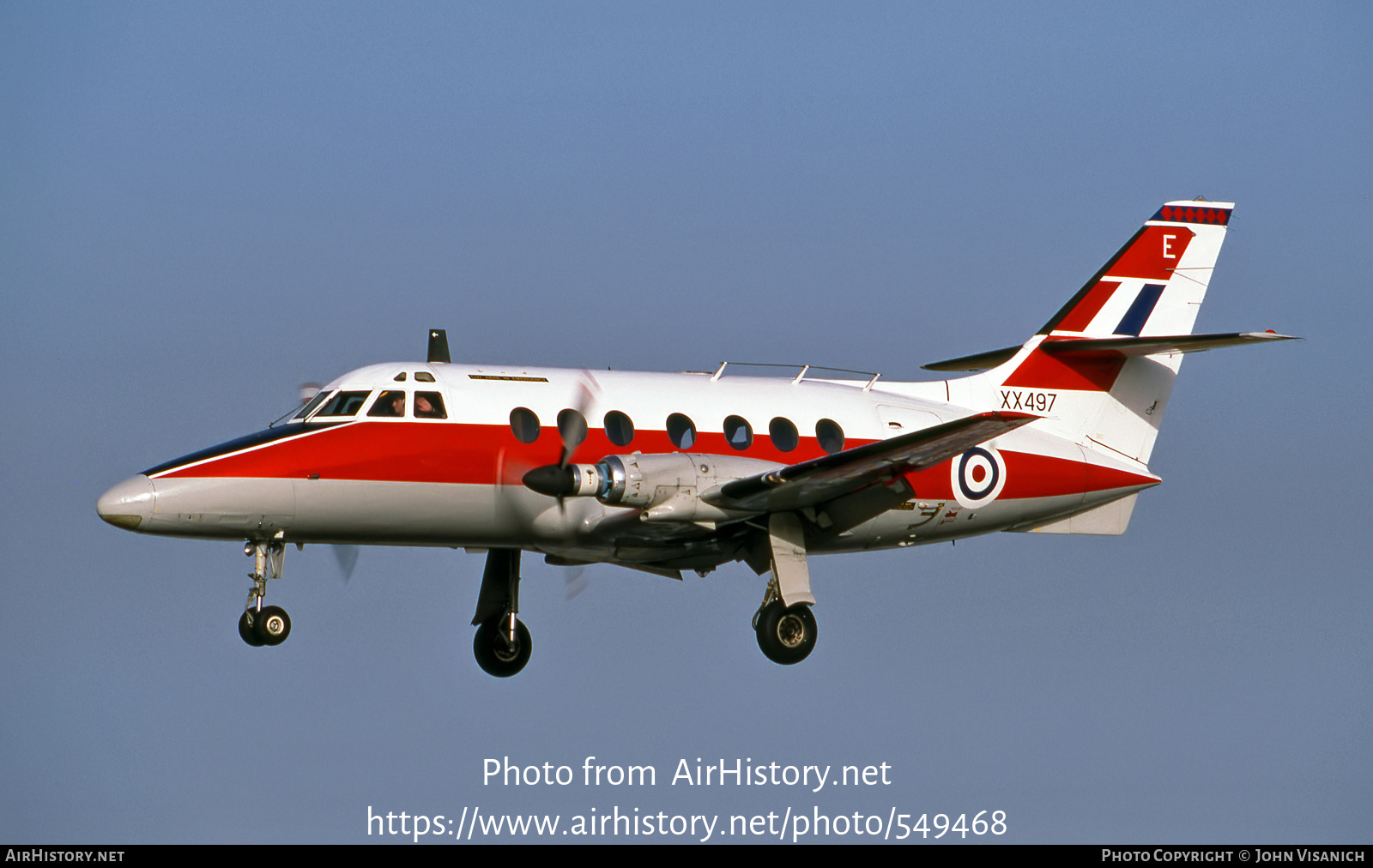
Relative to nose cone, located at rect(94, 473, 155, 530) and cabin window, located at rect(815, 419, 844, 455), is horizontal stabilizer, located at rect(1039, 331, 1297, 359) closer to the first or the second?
cabin window, located at rect(815, 419, 844, 455)

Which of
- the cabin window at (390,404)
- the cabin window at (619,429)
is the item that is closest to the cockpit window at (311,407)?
the cabin window at (390,404)

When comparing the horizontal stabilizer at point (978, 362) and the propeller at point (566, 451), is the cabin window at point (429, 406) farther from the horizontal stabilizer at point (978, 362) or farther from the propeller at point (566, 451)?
the horizontal stabilizer at point (978, 362)

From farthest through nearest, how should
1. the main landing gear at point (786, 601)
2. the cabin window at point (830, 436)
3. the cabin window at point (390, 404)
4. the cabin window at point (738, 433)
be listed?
the cabin window at point (830, 436) → the cabin window at point (738, 433) → the main landing gear at point (786, 601) → the cabin window at point (390, 404)

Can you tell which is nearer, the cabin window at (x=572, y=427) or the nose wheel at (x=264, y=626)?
the nose wheel at (x=264, y=626)

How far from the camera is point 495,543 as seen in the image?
2078 centimetres

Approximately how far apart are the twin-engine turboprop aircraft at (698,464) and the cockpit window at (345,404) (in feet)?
0.07

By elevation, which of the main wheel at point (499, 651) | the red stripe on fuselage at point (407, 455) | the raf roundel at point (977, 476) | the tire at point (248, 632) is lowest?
the tire at point (248, 632)

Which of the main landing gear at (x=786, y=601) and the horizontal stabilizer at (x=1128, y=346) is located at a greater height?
the horizontal stabilizer at (x=1128, y=346)

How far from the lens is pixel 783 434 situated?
21.5 m

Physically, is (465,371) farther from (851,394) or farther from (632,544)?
(851,394)

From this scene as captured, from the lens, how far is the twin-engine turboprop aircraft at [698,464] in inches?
762

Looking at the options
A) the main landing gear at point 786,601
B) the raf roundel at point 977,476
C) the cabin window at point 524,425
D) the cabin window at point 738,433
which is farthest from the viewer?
the raf roundel at point 977,476

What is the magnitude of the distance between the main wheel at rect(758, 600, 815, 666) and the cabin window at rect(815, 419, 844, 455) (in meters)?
2.22

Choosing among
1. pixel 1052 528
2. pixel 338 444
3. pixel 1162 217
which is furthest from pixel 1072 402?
pixel 338 444
